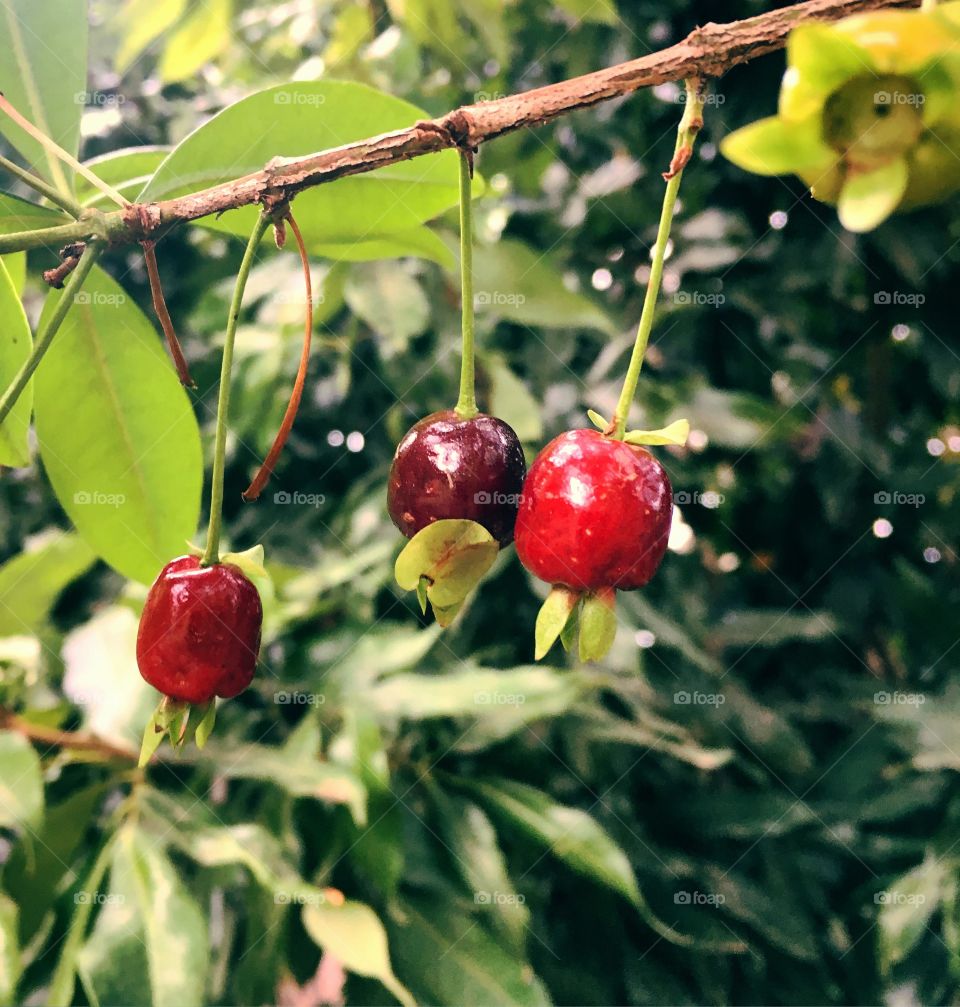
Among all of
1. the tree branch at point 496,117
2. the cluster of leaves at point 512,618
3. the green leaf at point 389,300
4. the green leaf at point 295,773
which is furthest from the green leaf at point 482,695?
the tree branch at point 496,117

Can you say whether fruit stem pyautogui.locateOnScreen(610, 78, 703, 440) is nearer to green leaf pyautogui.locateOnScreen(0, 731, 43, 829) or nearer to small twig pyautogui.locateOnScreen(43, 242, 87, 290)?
small twig pyautogui.locateOnScreen(43, 242, 87, 290)

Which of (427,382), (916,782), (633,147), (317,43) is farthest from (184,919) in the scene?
(317,43)

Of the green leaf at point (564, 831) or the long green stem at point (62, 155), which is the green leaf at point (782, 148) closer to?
the long green stem at point (62, 155)

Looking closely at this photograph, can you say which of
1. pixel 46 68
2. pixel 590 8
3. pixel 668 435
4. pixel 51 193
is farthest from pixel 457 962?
pixel 590 8

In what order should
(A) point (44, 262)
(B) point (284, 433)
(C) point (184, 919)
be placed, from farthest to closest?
(A) point (44, 262), (C) point (184, 919), (B) point (284, 433)

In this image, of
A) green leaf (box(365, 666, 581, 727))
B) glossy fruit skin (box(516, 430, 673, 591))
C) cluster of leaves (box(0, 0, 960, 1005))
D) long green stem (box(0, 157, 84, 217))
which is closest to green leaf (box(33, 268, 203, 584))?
cluster of leaves (box(0, 0, 960, 1005))

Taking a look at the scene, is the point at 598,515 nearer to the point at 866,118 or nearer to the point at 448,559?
the point at 448,559

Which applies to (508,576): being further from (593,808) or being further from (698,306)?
(698,306)
